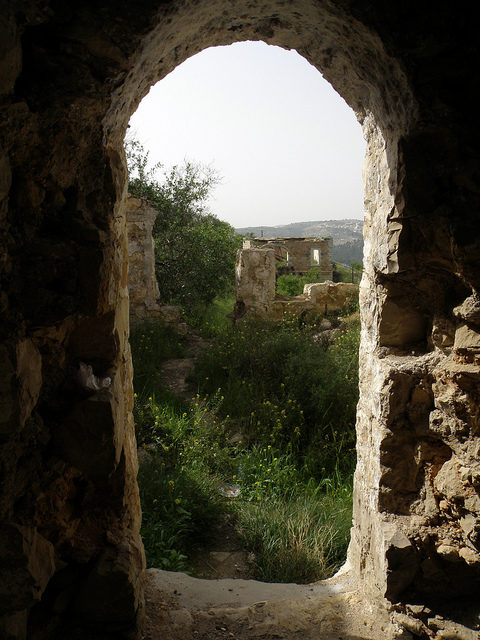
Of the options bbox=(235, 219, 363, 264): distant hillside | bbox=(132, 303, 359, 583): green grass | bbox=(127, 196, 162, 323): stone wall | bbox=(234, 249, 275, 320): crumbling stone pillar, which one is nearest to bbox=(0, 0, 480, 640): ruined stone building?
bbox=(132, 303, 359, 583): green grass

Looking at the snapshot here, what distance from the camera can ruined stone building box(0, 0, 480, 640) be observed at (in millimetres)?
1294

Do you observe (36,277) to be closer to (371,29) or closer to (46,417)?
(46,417)

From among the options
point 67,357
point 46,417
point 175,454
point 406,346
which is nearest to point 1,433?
point 46,417

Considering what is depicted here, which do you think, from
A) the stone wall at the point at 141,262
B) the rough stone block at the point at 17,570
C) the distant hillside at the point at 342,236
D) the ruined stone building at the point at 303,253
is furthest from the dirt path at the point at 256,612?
the distant hillside at the point at 342,236

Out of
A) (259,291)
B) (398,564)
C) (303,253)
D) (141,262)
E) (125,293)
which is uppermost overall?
(303,253)

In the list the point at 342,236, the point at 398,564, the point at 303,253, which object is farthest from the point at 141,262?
the point at 342,236

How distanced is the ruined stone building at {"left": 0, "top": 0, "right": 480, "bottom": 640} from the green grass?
895 mm

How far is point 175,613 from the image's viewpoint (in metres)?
1.93

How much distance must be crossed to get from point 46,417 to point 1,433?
0.80 feet

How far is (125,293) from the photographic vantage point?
1.90 meters

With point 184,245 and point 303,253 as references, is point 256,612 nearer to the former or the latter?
point 184,245

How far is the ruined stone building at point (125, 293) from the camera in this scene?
4.25ft

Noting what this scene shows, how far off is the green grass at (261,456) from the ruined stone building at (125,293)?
0.89 m

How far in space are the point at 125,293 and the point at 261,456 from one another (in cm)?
243
